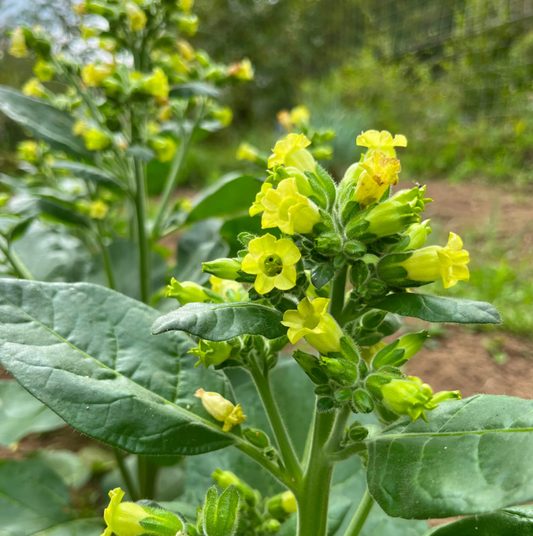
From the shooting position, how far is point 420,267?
20.4 inches

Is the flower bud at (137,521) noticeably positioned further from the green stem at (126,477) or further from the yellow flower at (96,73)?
the yellow flower at (96,73)

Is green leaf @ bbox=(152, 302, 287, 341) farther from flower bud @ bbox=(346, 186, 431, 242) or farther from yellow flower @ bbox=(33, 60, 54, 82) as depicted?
yellow flower @ bbox=(33, 60, 54, 82)

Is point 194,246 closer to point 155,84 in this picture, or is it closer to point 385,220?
point 155,84

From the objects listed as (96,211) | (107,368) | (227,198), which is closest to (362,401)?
(107,368)

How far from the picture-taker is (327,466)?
573 mm

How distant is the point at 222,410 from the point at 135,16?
1.02 m

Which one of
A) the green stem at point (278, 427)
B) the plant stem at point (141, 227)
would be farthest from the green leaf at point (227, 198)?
the green stem at point (278, 427)

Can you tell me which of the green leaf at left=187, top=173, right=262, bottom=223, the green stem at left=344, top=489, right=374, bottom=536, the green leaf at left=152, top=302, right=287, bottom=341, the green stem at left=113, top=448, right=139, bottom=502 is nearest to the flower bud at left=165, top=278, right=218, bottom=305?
the green leaf at left=152, top=302, right=287, bottom=341

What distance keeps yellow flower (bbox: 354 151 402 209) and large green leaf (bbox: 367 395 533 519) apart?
0.25 metres

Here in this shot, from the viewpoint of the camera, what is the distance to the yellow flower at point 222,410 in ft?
1.97

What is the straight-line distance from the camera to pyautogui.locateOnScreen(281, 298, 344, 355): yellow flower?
0.48 m

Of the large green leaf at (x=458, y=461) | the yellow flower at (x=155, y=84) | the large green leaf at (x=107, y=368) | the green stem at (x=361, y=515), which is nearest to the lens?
the large green leaf at (x=458, y=461)

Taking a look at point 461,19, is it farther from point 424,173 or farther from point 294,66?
point 294,66

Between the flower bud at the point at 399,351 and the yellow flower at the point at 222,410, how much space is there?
0.19 meters
